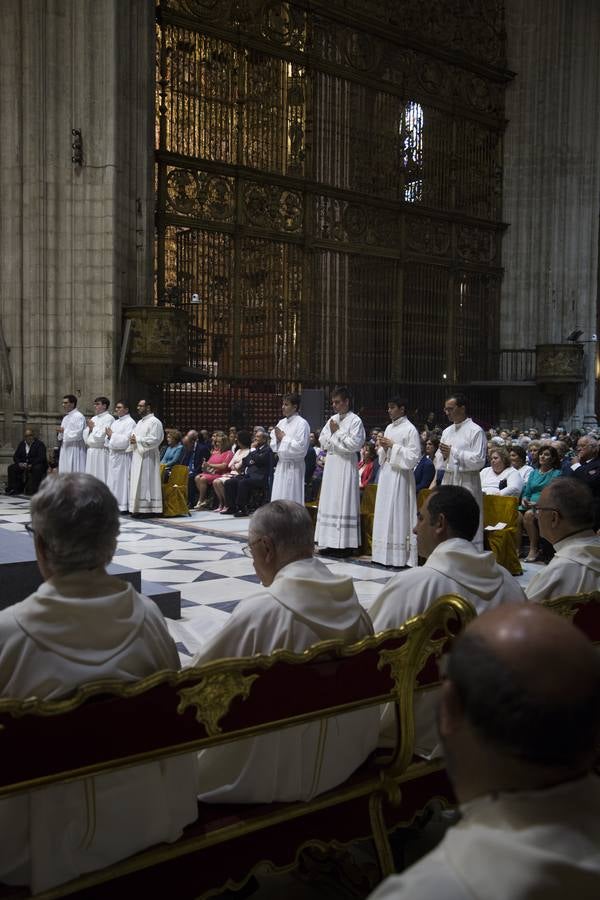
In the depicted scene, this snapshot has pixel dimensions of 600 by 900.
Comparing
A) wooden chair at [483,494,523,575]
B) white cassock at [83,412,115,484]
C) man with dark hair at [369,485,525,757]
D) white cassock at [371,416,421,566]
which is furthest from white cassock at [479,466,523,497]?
man with dark hair at [369,485,525,757]

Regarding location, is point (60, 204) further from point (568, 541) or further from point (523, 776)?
point (523, 776)

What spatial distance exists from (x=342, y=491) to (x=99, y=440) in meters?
5.05

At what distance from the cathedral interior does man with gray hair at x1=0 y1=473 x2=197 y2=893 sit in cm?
1283

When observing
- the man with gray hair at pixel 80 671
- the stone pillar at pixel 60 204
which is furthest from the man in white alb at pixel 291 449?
the man with gray hair at pixel 80 671

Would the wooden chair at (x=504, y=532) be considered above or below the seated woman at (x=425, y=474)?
below

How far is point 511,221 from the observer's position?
22.7m

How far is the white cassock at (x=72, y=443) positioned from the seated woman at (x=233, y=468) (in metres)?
2.12

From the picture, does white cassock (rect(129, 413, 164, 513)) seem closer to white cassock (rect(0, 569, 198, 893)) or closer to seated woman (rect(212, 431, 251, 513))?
seated woman (rect(212, 431, 251, 513))

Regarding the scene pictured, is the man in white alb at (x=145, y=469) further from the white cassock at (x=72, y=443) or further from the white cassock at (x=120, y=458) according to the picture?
the white cassock at (x=72, y=443)

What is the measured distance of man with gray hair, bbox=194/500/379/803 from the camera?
2.48 meters

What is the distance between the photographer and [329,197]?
63.5ft

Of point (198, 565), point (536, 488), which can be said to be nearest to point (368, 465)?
point (536, 488)

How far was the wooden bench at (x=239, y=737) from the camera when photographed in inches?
77.3

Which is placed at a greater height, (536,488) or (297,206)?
(297,206)
